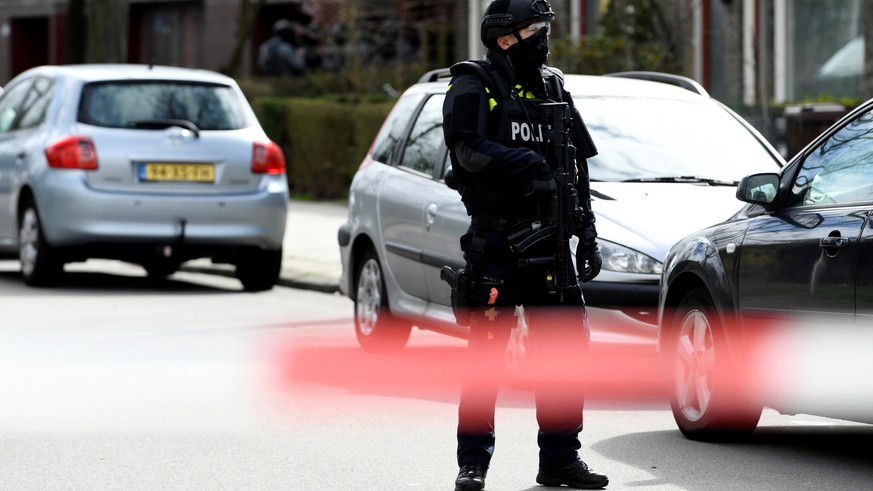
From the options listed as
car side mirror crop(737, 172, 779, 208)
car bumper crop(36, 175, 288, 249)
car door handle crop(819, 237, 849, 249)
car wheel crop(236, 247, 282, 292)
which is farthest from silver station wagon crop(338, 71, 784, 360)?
car wheel crop(236, 247, 282, 292)

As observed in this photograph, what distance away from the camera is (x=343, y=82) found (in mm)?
27969

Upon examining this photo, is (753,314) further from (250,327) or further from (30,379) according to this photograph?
(250,327)

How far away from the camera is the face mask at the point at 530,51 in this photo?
247 inches

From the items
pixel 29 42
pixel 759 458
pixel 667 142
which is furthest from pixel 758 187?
pixel 29 42

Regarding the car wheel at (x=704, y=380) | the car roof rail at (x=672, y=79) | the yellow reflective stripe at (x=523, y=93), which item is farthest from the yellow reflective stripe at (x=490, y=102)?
the car roof rail at (x=672, y=79)

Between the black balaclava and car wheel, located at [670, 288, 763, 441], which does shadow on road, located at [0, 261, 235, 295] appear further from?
the black balaclava

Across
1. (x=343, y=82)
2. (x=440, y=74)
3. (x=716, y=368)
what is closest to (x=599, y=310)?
(x=716, y=368)

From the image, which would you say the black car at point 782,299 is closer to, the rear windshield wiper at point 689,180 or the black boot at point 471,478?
the black boot at point 471,478

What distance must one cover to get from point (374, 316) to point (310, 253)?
21.0 ft

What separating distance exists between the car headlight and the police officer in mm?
2145

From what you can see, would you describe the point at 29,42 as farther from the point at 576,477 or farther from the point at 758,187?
the point at 576,477

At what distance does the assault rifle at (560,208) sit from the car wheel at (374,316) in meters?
4.01

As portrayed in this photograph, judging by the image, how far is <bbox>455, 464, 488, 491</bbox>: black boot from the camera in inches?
245

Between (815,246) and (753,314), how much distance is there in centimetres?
50
